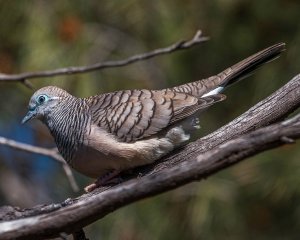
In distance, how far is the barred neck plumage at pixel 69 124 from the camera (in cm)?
314

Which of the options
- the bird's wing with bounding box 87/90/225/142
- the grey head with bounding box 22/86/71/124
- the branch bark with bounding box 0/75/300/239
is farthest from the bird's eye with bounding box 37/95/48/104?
the branch bark with bounding box 0/75/300/239

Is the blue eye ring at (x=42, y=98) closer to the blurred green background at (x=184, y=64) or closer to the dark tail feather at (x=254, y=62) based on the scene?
the dark tail feather at (x=254, y=62)

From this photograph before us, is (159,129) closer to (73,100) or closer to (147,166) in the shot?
(147,166)

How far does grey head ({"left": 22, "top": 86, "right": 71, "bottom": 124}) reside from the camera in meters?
3.36

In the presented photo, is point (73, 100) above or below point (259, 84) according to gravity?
below

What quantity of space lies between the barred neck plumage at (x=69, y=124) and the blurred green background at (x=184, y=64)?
105cm

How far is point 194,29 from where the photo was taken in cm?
476

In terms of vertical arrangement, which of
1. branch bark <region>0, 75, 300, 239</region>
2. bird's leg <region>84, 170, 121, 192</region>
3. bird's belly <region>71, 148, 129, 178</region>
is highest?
bird's belly <region>71, 148, 129, 178</region>

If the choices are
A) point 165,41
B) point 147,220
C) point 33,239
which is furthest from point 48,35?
point 33,239

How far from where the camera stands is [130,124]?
310cm

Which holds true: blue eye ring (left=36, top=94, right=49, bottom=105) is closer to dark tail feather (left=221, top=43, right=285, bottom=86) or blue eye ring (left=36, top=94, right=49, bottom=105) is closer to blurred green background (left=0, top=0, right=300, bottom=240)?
dark tail feather (left=221, top=43, right=285, bottom=86)

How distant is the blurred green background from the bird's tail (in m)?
1.19

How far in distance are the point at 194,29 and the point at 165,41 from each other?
205 mm

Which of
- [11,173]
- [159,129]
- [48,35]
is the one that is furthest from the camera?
[11,173]
